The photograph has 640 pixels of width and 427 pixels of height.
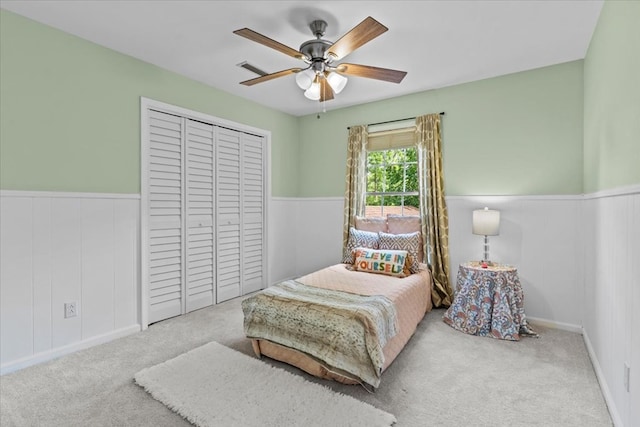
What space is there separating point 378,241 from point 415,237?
1.42 ft

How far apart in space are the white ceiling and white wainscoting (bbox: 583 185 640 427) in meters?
1.40

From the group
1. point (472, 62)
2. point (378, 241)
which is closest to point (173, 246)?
point (378, 241)

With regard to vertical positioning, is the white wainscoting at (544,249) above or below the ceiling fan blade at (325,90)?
below

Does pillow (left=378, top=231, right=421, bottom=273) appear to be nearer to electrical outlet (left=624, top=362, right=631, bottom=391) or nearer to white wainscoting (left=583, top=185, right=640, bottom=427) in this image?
white wainscoting (left=583, top=185, right=640, bottom=427)

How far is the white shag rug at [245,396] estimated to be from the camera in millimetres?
1767

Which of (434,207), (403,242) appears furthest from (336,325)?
(434,207)

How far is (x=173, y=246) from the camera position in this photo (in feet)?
11.2

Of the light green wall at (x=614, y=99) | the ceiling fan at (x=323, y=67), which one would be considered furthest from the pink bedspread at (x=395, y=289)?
the ceiling fan at (x=323, y=67)

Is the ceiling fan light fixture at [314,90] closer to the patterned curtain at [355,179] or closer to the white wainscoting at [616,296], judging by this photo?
the patterned curtain at [355,179]

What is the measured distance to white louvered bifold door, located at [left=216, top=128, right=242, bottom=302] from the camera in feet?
12.8

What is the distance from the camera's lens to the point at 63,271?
2.56 m

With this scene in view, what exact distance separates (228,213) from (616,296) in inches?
144

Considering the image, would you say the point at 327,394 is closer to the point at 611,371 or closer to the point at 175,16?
the point at 611,371

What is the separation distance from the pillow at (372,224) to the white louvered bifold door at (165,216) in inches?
86.1
